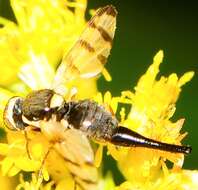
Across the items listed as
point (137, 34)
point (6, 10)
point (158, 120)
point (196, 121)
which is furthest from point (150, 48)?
point (158, 120)

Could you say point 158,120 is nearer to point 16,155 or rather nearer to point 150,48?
point 16,155

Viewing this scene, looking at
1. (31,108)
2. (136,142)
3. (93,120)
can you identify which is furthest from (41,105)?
(136,142)

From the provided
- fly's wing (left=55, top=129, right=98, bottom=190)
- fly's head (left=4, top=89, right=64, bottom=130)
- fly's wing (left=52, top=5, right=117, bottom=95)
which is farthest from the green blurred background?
fly's wing (left=55, top=129, right=98, bottom=190)

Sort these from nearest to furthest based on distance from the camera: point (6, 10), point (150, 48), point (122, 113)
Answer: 1. point (122, 113)
2. point (6, 10)
3. point (150, 48)

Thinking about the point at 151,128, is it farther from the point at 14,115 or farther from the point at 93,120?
the point at 14,115

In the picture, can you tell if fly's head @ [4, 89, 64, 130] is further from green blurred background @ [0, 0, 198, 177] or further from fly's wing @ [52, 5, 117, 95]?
green blurred background @ [0, 0, 198, 177]

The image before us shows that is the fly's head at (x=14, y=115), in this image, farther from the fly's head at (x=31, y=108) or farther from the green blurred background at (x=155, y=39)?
the green blurred background at (x=155, y=39)
